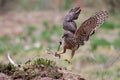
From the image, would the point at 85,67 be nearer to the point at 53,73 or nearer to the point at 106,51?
the point at 106,51

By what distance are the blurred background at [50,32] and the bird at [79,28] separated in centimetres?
394

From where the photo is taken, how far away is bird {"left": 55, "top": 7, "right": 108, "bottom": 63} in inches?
117

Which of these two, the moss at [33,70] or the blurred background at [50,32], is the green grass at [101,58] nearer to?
the blurred background at [50,32]

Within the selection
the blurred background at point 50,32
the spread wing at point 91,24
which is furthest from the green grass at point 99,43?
the spread wing at point 91,24

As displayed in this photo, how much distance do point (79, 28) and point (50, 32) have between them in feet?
36.3

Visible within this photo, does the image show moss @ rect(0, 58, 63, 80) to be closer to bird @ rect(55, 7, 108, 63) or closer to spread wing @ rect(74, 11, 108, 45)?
bird @ rect(55, 7, 108, 63)

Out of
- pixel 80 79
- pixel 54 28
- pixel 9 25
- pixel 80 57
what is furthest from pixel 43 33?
pixel 80 79

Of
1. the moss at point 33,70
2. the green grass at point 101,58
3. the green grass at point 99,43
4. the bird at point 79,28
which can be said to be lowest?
the moss at point 33,70

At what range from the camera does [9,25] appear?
16359 millimetres

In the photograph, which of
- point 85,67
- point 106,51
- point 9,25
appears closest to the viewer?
point 85,67

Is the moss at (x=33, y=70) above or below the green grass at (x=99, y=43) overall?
below

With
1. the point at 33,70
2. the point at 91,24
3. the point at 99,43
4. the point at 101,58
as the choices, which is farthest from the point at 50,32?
the point at 91,24

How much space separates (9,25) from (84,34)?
1348cm

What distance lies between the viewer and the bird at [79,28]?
9.76 ft
